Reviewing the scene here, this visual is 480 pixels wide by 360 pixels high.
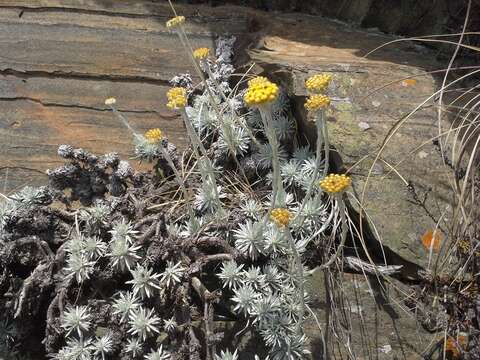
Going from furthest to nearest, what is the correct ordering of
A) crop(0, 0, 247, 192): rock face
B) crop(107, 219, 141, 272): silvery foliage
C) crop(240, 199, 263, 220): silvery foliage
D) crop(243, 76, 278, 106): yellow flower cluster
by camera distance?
1. crop(0, 0, 247, 192): rock face
2. crop(240, 199, 263, 220): silvery foliage
3. crop(107, 219, 141, 272): silvery foliage
4. crop(243, 76, 278, 106): yellow flower cluster

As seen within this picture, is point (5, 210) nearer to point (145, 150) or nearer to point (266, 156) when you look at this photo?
point (145, 150)

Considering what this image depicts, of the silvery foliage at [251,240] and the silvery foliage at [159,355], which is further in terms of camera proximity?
the silvery foliage at [251,240]

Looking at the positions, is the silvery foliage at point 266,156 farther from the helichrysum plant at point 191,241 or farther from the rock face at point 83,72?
the rock face at point 83,72

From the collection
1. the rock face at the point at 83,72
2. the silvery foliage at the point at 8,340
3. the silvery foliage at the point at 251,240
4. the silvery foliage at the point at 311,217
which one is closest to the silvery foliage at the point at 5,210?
the rock face at the point at 83,72

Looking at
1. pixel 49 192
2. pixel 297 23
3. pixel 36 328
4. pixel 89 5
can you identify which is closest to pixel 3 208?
pixel 49 192

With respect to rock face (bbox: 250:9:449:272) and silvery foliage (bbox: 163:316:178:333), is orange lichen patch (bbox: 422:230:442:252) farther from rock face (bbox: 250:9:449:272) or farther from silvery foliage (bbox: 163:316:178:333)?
silvery foliage (bbox: 163:316:178:333)

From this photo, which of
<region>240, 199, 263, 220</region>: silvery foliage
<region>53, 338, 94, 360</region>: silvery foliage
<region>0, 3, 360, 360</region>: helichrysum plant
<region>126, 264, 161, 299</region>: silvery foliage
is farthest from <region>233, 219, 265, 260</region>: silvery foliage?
<region>53, 338, 94, 360</region>: silvery foliage

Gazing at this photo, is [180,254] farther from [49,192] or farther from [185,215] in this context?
[49,192]

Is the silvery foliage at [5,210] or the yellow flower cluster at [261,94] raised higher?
the yellow flower cluster at [261,94]

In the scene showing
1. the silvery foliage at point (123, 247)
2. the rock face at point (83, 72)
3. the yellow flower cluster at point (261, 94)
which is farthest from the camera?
the rock face at point (83, 72)
